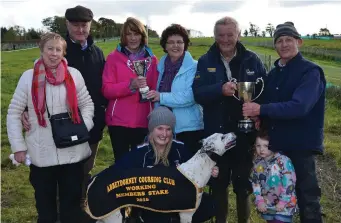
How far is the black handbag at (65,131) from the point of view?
4.00 meters

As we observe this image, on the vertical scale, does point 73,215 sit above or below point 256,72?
below

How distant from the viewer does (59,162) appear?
4121mm

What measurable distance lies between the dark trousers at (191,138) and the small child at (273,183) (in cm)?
76

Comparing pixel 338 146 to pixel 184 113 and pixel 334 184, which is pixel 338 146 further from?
pixel 184 113

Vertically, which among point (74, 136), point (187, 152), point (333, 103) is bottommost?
point (333, 103)

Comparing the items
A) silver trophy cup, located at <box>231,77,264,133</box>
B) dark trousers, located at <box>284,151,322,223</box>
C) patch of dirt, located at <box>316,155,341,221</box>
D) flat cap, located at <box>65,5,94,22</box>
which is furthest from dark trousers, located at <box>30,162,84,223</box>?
patch of dirt, located at <box>316,155,341,221</box>

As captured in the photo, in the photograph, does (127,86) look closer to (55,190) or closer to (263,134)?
(55,190)

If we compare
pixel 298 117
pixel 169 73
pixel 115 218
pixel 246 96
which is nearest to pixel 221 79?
pixel 246 96

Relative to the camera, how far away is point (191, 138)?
183 inches

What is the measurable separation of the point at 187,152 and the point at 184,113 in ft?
1.74

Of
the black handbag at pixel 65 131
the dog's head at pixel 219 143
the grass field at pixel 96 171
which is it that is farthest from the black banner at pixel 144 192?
the grass field at pixel 96 171

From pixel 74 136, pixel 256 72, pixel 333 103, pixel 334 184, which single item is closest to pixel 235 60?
pixel 256 72

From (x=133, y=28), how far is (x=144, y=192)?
187cm

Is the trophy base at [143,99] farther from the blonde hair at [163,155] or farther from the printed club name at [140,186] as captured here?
the printed club name at [140,186]
